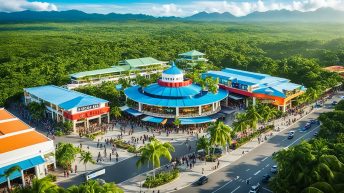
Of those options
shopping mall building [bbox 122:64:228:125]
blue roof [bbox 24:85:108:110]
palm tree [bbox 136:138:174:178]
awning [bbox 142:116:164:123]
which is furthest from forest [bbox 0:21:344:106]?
palm tree [bbox 136:138:174:178]

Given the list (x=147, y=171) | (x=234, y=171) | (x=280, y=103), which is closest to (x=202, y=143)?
(x=234, y=171)

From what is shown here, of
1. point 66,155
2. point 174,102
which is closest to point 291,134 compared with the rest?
point 174,102

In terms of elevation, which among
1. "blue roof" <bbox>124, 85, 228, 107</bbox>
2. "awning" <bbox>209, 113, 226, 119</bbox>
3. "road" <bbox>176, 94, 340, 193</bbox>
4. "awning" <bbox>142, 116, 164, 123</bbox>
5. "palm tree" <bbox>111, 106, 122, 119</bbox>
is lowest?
"road" <bbox>176, 94, 340, 193</bbox>

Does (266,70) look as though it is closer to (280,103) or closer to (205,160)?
(280,103)

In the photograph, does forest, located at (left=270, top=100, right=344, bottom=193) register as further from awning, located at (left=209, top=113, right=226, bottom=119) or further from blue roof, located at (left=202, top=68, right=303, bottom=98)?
blue roof, located at (left=202, top=68, right=303, bottom=98)

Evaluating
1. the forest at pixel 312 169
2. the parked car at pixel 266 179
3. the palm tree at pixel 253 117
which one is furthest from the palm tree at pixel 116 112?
the forest at pixel 312 169

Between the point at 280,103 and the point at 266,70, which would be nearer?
the point at 280,103

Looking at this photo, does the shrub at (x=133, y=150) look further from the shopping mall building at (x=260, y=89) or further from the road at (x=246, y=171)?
the shopping mall building at (x=260, y=89)
